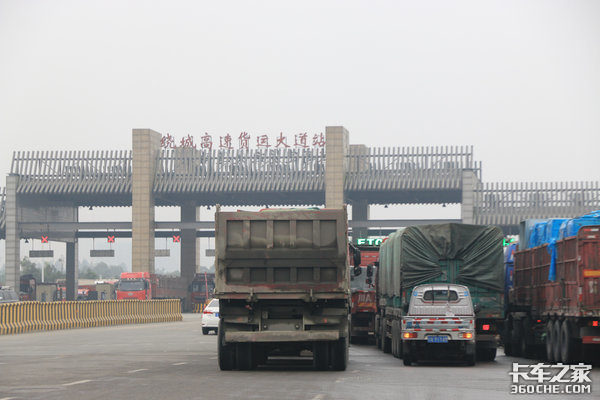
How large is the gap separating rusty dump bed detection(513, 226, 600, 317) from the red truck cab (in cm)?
5553

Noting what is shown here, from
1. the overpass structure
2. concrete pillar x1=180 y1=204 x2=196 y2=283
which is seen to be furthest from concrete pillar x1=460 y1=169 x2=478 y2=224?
concrete pillar x1=180 y1=204 x2=196 y2=283

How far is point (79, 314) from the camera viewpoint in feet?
170

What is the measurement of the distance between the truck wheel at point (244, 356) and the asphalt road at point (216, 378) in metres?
0.44

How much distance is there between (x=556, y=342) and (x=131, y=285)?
5920 cm

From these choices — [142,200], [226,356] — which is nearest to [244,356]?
[226,356]

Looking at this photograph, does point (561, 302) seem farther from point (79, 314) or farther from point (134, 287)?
point (134, 287)

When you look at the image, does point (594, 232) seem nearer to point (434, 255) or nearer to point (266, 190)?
point (434, 255)

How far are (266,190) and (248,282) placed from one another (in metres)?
64.2

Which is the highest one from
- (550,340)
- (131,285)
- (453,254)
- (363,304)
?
(453,254)

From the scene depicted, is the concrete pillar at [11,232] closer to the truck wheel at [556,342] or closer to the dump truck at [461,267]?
the dump truck at [461,267]

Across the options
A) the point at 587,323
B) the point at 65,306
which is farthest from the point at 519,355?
the point at 65,306

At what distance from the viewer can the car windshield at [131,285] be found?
8056cm

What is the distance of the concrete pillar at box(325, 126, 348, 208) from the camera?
83562mm

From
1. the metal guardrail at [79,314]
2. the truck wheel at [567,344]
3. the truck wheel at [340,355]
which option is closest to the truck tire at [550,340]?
the truck wheel at [567,344]
